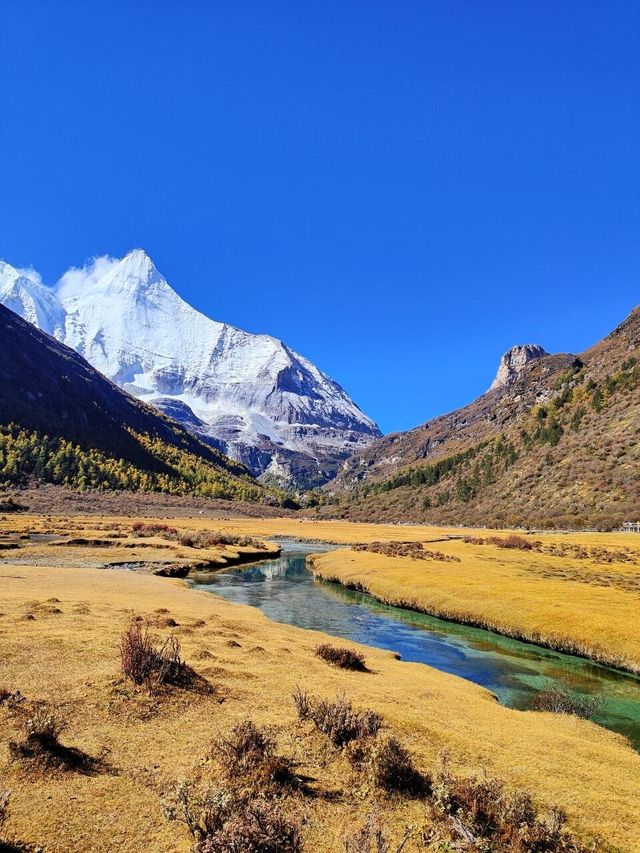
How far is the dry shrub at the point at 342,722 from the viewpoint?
12250mm

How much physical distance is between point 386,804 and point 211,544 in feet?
256

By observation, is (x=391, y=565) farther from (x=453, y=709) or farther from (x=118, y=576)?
(x=453, y=709)

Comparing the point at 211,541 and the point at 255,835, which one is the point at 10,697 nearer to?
the point at 255,835

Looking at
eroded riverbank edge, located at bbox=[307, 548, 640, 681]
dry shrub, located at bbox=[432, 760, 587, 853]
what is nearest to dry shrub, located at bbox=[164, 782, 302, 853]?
dry shrub, located at bbox=[432, 760, 587, 853]

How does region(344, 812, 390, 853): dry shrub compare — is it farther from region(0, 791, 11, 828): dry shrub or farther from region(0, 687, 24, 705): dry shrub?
region(0, 687, 24, 705): dry shrub

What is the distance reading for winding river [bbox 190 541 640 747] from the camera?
915 inches

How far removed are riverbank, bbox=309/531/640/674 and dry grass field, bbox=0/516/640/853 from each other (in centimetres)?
1237

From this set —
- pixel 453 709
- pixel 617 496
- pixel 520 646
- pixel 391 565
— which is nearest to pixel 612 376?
pixel 617 496

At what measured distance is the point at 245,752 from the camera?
10430 mm

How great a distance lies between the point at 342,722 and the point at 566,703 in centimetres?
1204

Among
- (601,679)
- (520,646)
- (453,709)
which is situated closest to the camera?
(453,709)

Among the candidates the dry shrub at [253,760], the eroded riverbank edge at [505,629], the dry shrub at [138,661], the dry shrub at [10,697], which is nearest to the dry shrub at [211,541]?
the eroded riverbank edge at [505,629]

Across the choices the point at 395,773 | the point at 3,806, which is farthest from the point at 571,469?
the point at 3,806

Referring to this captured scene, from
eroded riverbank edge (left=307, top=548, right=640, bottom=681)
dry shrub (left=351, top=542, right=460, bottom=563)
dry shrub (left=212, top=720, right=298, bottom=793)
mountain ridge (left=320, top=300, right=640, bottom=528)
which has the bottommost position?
eroded riverbank edge (left=307, top=548, right=640, bottom=681)
